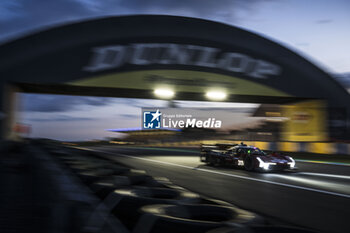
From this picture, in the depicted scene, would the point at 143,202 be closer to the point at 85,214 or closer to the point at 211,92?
the point at 85,214

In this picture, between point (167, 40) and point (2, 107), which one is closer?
point (2, 107)

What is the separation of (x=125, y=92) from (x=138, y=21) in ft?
16.1

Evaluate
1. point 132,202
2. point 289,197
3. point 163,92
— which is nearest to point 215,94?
point 163,92

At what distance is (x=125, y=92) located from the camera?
24859 mm

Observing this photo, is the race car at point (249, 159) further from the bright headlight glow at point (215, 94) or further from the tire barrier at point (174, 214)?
the bright headlight glow at point (215, 94)

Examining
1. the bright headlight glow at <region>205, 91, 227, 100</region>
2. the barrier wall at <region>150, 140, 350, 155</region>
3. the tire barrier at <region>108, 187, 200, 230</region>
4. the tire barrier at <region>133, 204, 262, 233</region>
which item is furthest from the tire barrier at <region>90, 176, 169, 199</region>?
A: the bright headlight glow at <region>205, 91, 227, 100</region>

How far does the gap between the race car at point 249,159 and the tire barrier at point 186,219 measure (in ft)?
28.2

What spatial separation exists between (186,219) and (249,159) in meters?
9.86

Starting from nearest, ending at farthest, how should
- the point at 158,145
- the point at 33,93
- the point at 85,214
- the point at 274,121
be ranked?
the point at 85,214 → the point at 33,93 → the point at 274,121 → the point at 158,145

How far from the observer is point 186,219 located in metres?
2.96

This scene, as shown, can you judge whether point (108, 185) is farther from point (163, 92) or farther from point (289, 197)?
point (163, 92)

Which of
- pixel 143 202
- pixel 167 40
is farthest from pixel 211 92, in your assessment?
pixel 143 202

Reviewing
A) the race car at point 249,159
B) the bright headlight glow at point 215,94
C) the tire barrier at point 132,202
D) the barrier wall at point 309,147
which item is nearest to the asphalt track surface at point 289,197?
the tire barrier at point 132,202

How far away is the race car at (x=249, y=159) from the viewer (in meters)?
11.9
